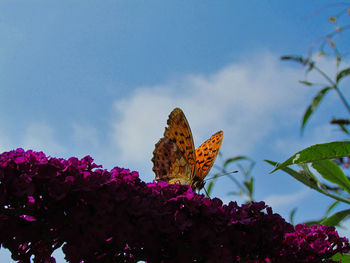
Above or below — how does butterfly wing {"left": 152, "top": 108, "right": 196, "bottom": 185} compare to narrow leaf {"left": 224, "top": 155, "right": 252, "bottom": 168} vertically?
below

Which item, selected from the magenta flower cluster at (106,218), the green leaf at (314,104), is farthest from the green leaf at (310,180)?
the green leaf at (314,104)

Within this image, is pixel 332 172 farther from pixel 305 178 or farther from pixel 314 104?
pixel 314 104

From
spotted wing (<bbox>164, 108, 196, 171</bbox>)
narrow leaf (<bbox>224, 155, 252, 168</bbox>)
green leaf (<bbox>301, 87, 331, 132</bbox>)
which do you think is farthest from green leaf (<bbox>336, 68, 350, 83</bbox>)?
spotted wing (<bbox>164, 108, 196, 171</bbox>)

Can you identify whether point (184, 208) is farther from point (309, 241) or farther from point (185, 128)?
point (185, 128)

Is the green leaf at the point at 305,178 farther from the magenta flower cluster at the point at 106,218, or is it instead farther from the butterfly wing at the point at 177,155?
the magenta flower cluster at the point at 106,218

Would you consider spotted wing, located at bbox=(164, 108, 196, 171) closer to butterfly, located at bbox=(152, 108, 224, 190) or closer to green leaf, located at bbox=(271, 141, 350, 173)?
butterfly, located at bbox=(152, 108, 224, 190)
